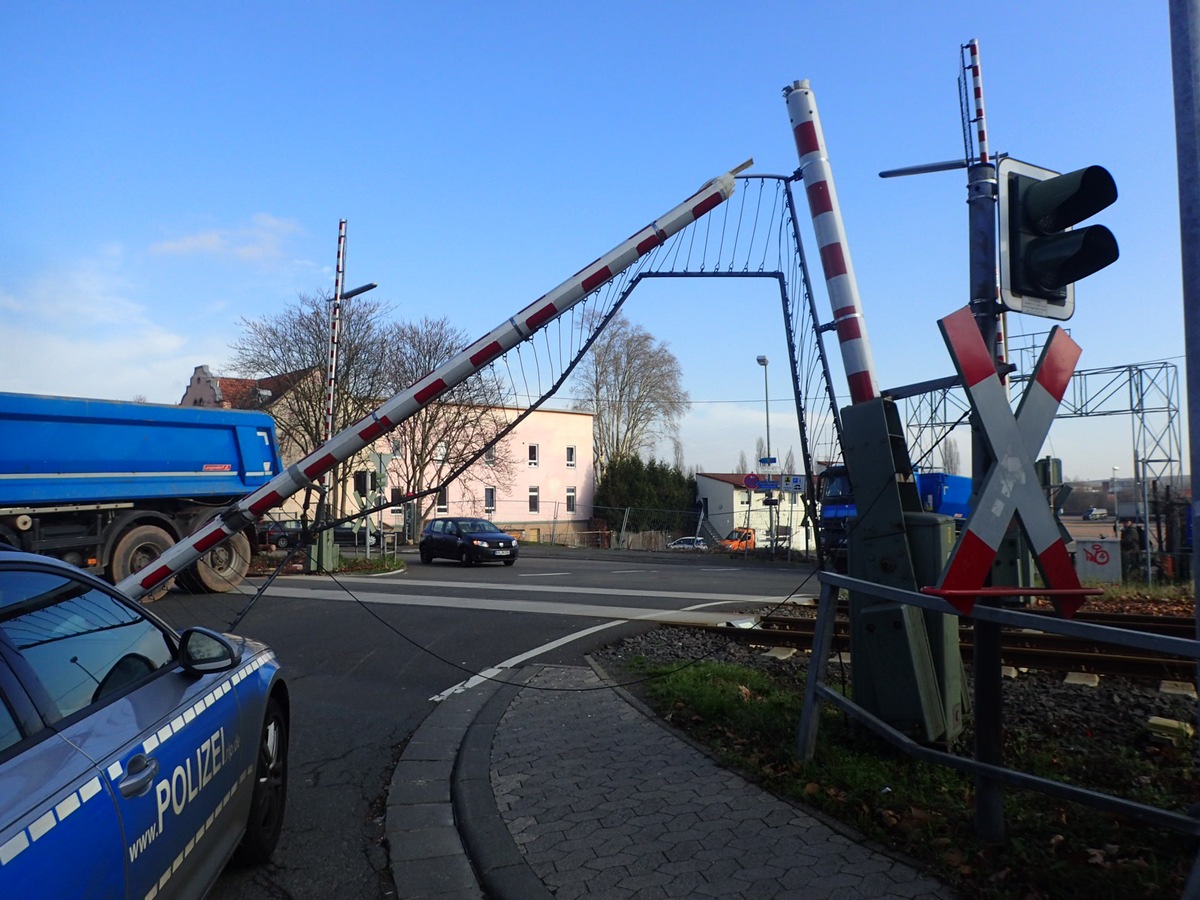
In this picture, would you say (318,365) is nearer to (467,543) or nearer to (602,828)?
(467,543)

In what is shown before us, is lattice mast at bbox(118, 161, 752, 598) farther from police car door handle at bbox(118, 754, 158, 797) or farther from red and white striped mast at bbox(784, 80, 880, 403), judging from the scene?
police car door handle at bbox(118, 754, 158, 797)

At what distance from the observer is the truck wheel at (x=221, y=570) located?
14.0 meters

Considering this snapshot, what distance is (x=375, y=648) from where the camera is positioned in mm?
9422

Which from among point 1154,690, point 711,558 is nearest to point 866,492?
point 1154,690

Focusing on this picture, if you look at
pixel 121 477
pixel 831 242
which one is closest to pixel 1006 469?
pixel 831 242

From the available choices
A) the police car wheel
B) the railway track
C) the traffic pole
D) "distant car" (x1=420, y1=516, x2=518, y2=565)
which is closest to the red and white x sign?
the traffic pole

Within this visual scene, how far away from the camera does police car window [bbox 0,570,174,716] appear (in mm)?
A: 2414

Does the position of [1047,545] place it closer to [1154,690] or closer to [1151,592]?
[1154,690]

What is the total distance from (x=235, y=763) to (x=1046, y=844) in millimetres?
3271

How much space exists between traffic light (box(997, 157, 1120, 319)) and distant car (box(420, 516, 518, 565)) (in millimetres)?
21525

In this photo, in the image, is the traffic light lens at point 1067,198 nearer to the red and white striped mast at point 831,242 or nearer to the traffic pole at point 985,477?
the traffic pole at point 985,477

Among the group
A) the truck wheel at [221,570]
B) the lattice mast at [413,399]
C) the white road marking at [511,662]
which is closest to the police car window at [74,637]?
the lattice mast at [413,399]

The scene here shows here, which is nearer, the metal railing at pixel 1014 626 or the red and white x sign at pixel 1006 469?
the metal railing at pixel 1014 626

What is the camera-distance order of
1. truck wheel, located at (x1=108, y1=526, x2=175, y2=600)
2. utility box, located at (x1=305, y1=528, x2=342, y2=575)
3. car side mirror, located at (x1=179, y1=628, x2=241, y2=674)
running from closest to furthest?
car side mirror, located at (x1=179, y1=628, x2=241, y2=674) < truck wheel, located at (x1=108, y1=526, x2=175, y2=600) < utility box, located at (x1=305, y1=528, x2=342, y2=575)
